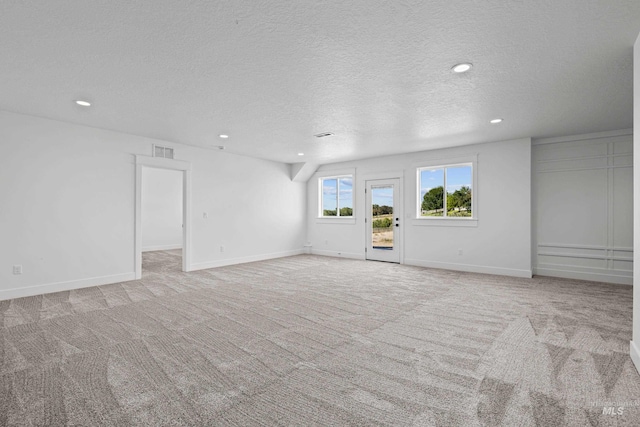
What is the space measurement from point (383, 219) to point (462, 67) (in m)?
5.06

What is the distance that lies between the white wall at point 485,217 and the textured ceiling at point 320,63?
1.11 meters

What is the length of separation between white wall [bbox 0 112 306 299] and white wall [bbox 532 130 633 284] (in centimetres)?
687

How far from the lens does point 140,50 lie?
2633 millimetres

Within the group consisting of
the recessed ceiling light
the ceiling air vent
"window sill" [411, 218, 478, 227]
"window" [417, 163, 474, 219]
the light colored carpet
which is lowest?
the light colored carpet

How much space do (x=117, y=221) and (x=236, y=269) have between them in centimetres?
245

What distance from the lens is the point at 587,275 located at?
5.52m

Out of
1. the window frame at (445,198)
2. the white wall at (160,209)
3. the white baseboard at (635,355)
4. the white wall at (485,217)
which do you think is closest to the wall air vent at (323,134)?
the white wall at (485,217)

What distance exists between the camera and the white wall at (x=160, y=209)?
10206mm

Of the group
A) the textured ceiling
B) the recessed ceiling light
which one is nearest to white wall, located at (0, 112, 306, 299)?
the textured ceiling

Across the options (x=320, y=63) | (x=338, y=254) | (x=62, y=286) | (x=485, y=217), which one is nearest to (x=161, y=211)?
(x=62, y=286)

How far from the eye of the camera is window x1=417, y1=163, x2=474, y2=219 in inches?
258

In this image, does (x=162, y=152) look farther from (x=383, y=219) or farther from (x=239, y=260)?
(x=383, y=219)

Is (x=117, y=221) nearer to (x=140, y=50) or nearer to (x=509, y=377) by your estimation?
(x=140, y=50)

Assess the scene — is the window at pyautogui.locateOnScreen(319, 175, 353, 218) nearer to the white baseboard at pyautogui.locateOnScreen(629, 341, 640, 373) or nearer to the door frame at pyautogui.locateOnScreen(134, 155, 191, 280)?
the door frame at pyautogui.locateOnScreen(134, 155, 191, 280)
